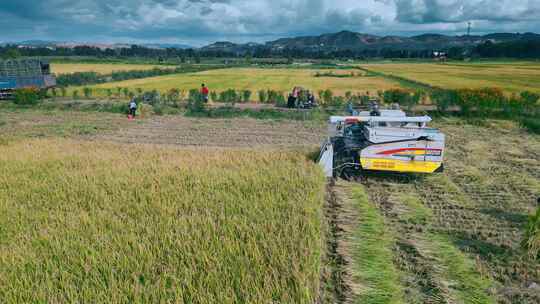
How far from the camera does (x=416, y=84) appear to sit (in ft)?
116

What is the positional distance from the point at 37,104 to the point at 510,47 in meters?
98.5

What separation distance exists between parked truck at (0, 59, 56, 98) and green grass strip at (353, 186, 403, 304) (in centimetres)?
2774

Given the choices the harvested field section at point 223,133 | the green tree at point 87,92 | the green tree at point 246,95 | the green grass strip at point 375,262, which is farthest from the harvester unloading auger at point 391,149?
the green tree at point 87,92

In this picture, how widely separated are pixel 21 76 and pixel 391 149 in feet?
93.3

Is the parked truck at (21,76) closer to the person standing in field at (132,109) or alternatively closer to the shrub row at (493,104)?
the person standing in field at (132,109)

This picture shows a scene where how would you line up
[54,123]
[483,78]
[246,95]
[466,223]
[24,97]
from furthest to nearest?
[483,78] → [24,97] → [246,95] → [54,123] → [466,223]

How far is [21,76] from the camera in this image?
27219 millimetres

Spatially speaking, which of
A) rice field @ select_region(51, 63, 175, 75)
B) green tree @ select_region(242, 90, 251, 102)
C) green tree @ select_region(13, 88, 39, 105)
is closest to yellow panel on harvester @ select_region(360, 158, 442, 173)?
green tree @ select_region(242, 90, 251, 102)

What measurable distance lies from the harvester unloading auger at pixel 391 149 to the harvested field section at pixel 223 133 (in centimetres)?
388

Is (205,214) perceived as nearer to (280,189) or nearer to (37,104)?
(280,189)

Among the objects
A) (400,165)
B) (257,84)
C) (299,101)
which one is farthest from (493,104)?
(257,84)

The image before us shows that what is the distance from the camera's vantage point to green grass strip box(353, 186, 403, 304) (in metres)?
4.51

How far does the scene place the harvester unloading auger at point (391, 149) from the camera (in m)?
8.41

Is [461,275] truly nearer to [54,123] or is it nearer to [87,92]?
[54,123]
